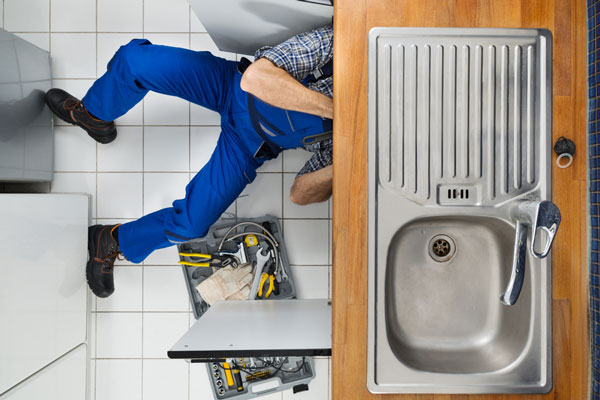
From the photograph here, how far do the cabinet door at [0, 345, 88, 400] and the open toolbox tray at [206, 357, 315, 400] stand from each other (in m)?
0.60

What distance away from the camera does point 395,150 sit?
86cm

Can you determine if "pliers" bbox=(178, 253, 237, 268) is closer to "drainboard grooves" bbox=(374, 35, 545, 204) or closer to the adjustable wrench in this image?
the adjustable wrench

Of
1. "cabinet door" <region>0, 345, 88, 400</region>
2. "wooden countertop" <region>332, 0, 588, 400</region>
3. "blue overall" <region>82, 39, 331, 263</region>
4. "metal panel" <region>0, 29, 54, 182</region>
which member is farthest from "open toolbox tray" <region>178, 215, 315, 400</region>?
"wooden countertop" <region>332, 0, 588, 400</region>

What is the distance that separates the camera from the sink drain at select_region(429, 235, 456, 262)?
96 cm

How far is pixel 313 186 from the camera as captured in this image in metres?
1.41

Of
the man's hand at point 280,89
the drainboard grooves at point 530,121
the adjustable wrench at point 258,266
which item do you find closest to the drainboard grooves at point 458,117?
the drainboard grooves at point 530,121

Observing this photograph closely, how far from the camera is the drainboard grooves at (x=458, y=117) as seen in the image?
85 cm

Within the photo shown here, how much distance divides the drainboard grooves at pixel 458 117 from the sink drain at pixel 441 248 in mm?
139

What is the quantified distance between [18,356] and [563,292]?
1758mm

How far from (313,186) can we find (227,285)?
61 cm

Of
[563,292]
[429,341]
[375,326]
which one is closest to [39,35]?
[375,326]

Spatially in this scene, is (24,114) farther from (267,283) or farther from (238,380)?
(238,380)

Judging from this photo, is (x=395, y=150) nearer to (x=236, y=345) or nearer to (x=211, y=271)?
(x=236, y=345)

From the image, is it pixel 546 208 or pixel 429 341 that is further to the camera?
pixel 429 341
